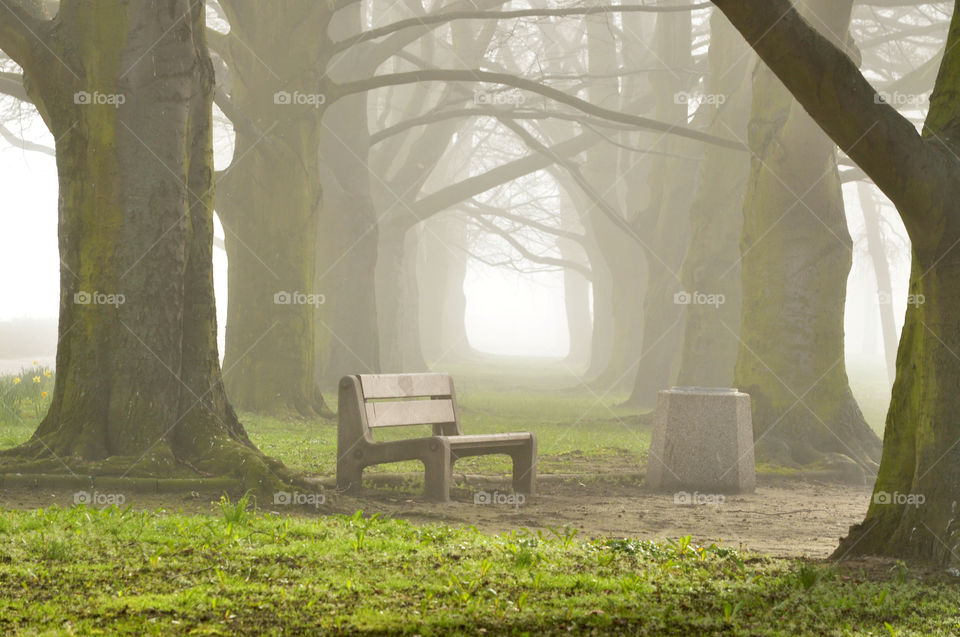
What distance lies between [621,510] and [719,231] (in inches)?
388

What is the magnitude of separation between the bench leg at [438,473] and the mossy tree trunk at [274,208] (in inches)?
219

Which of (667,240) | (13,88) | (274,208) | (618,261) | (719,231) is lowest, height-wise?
(274,208)

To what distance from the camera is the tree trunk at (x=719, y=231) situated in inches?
686

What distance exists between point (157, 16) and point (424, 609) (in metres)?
5.80

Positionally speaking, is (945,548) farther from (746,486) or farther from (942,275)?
(746,486)

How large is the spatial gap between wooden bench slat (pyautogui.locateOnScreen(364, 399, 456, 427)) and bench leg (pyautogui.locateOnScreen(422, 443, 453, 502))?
0.44 meters

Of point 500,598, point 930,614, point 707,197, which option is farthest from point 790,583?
point 707,197

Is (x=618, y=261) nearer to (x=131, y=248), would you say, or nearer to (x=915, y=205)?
(x=131, y=248)

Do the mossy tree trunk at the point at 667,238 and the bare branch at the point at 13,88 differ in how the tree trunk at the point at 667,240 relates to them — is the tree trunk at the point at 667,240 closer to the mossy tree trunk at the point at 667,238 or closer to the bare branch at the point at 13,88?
the mossy tree trunk at the point at 667,238

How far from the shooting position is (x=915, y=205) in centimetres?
580

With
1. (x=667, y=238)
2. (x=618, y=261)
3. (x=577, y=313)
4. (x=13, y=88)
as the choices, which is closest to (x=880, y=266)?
(x=618, y=261)

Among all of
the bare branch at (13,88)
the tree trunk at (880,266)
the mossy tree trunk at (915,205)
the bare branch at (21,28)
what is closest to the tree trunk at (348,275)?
the bare branch at (13,88)

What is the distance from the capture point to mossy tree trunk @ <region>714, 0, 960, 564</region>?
567 centimetres

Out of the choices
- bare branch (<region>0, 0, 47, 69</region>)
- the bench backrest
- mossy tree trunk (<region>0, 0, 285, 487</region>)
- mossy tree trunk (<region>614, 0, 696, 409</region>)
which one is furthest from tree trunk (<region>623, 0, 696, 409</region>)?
bare branch (<region>0, 0, 47, 69</region>)
